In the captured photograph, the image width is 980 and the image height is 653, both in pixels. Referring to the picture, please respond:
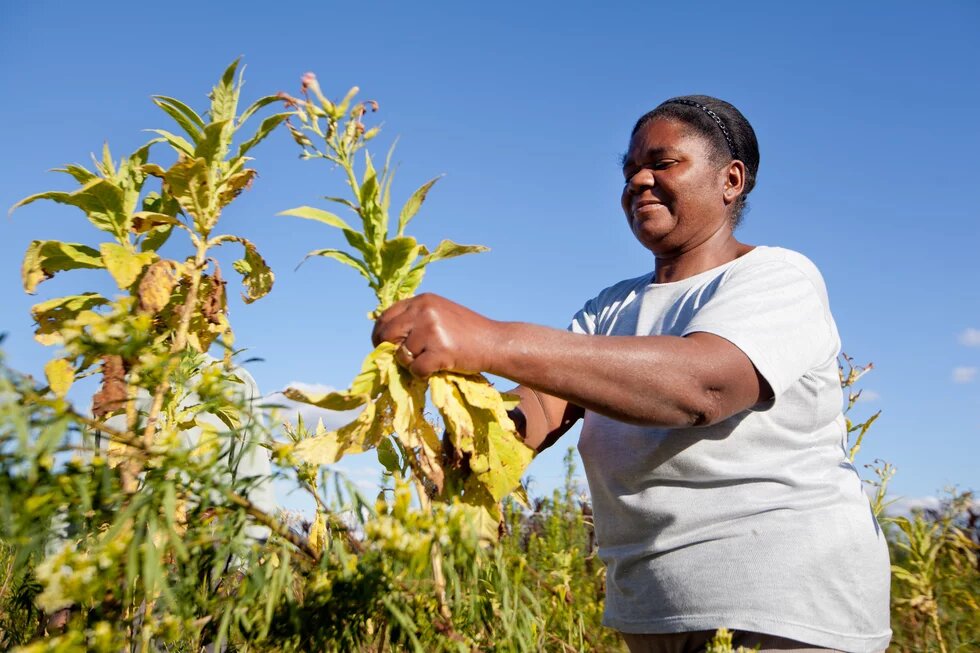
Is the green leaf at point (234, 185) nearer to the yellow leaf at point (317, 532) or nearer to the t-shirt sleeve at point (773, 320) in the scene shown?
the yellow leaf at point (317, 532)

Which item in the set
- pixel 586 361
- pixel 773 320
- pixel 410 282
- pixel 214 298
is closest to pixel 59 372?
pixel 214 298

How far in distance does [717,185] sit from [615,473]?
91cm

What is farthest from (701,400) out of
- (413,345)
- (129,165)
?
(129,165)

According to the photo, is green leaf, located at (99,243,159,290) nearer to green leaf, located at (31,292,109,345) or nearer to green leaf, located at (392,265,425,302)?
green leaf, located at (31,292,109,345)

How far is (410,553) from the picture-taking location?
127cm

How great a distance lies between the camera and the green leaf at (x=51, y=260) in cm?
185

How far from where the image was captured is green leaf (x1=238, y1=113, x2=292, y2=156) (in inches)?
70.1

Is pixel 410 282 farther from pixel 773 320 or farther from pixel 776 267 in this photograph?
pixel 776 267

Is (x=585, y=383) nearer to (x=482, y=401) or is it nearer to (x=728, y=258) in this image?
(x=482, y=401)

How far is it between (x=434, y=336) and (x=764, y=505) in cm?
108

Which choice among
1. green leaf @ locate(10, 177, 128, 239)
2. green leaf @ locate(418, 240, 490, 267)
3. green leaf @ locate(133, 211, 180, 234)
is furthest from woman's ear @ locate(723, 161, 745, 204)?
green leaf @ locate(10, 177, 128, 239)

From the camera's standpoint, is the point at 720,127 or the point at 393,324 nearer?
the point at 393,324

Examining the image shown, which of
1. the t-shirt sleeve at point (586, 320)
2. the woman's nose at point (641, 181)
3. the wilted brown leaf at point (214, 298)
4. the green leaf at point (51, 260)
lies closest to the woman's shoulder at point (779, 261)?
the woman's nose at point (641, 181)

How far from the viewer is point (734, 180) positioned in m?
2.55
